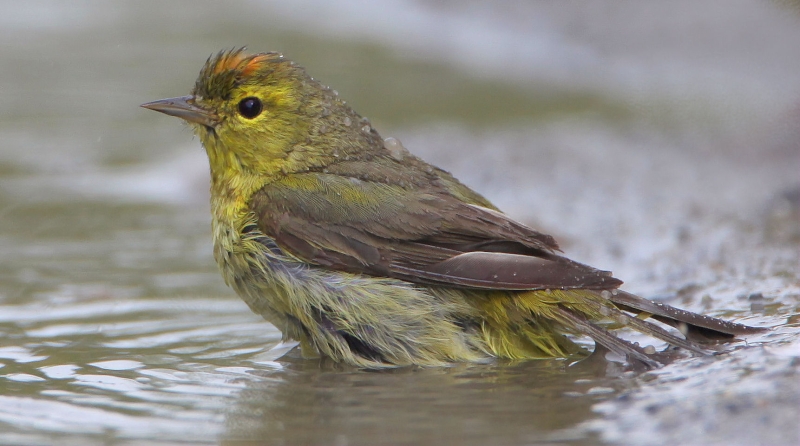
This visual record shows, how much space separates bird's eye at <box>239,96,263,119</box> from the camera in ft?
16.7

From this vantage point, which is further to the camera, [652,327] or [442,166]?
[442,166]

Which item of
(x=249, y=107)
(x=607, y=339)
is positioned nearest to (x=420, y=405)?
(x=607, y=339)

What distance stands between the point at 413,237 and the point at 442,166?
13.2ft

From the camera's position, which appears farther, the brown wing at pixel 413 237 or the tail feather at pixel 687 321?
the brown wing at pixel 413 237

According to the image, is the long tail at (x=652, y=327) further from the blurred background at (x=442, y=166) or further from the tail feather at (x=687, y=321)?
the blurred background at (x=442, y=166)

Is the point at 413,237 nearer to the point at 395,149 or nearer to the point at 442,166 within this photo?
the point at 395,149

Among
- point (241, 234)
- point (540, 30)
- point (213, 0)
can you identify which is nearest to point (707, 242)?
point (241, 234)

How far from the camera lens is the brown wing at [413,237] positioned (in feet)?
14.2

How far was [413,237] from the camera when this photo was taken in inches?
179

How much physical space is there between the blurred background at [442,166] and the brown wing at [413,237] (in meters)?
0.38

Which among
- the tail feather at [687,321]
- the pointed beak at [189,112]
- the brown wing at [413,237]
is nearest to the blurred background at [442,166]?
the tail feather at [687,321]

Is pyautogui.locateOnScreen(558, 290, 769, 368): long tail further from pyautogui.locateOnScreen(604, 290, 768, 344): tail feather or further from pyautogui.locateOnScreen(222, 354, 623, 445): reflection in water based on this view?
pyautogui.locateOnScreen(222, 354, 623, 445): reflection in water

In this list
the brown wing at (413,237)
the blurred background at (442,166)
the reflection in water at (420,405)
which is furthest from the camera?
the brown wing at (413,237)

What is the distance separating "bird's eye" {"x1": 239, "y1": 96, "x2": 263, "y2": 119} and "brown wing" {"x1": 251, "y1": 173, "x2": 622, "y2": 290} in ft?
1.48
